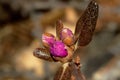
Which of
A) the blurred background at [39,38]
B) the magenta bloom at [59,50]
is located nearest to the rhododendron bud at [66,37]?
the magenta bloom at [59,50]

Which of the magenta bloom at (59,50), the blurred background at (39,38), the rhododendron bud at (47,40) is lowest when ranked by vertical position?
the blurred background at (39,38)

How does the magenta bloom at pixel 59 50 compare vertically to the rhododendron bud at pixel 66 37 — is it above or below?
below

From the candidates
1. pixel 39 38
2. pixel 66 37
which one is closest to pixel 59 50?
pixel 66 37

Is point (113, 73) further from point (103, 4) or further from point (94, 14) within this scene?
point (94, 14)

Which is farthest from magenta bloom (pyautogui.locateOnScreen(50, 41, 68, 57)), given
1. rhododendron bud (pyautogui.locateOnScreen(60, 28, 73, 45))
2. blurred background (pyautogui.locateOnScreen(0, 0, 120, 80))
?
blurred background (pyautogui.locateOnScreen(0, 0, 120, 80))

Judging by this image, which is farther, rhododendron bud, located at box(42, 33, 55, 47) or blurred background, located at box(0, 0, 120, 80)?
blurred background, located at box(0, 0, 120, 80)

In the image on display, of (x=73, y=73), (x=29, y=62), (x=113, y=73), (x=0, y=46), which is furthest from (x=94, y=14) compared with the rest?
(x=0, y=46)

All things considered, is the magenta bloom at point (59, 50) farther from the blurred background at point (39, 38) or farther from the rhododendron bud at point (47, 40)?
the blurred background at point (39, 38)

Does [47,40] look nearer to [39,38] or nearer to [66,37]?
[66,37]

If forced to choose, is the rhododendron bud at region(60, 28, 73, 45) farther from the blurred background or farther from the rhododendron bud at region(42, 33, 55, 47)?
the blurred background
